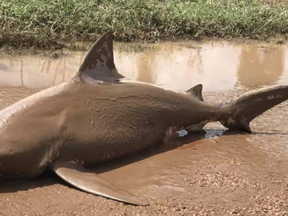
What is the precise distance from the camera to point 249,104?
6219 mm

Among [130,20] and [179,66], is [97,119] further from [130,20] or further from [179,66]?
[130,20]

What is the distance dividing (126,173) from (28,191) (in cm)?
100

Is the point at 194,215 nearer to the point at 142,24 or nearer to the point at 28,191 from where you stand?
the point at 28,191

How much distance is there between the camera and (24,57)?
9742 mm

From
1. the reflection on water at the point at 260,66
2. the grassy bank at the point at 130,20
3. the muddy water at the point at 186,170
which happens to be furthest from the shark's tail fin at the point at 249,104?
the grassy bank at the point at 130,20

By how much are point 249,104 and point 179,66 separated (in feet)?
13.7

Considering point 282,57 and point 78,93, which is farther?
point 282,57

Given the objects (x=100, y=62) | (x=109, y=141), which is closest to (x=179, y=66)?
(x=100, y=62)

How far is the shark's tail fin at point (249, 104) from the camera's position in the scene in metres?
6.20

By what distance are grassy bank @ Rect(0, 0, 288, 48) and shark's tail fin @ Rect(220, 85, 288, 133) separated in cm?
524

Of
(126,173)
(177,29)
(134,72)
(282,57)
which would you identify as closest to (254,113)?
(126,173)

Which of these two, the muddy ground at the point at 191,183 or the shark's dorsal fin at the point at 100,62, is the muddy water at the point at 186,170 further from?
the shark's dorsal fin at the point at 100,62

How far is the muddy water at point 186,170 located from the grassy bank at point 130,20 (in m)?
1.17

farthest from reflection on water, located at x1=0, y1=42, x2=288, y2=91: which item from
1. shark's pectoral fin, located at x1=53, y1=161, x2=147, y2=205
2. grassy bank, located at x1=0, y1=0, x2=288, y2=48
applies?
shark's pectoral fin, located at x1=53, y1=161, x2=147, y2=205
